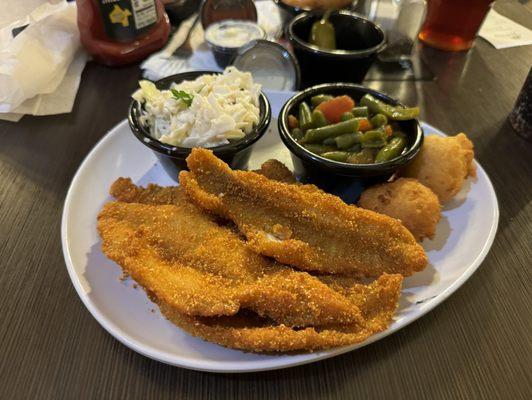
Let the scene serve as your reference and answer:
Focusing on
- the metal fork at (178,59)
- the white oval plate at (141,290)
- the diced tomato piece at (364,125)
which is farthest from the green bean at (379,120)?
the metal fork at (178,59)

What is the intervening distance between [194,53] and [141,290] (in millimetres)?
2058

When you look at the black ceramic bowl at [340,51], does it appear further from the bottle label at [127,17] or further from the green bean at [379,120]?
the bottle label at [127,17]

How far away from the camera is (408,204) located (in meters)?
1.59

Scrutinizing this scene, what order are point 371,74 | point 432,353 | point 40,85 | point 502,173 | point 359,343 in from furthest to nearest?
1. point 371,74
2. point 40,85
3. point 502,173
4. point 432,353
5. point 359,343

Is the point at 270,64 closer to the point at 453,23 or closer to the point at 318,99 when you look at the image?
the point at 318,99

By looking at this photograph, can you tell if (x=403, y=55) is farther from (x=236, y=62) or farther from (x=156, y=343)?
(x=156, y=343)

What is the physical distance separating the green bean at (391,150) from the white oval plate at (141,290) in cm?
33

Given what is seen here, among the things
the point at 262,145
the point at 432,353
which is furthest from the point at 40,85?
the point at 432,353

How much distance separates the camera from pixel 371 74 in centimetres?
285

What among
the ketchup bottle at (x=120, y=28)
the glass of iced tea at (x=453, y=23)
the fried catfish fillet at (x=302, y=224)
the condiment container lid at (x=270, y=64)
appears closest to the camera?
the fried catfish fillet at (x=302, y=224)

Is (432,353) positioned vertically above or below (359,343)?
below

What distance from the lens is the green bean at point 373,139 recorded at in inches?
68.2

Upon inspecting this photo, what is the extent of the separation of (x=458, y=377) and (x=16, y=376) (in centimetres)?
139

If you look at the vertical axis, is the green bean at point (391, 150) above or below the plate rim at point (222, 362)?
above
